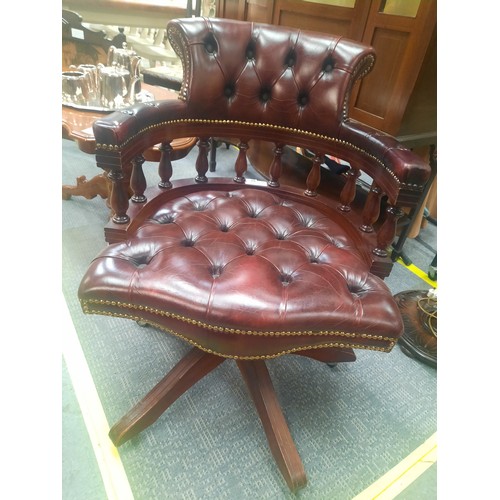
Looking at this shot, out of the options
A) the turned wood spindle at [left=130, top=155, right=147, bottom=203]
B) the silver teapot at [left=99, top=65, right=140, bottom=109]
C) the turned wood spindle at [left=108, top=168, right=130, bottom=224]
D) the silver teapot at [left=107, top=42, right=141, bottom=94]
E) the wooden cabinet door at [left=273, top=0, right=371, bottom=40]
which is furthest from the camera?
the silver teapot at [left=107, top=42, right=141, bottom=94]

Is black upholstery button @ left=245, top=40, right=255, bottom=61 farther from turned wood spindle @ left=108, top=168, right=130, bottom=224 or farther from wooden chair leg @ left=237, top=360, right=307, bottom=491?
wooden chair leg @ left=237, top=360, right=307, bottom=491

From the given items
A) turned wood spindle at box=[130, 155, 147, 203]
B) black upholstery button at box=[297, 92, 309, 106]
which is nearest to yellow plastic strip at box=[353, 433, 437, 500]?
turned wood spindle at box=[130, 155, 147, 203]

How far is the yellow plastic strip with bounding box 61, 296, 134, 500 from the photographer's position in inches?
32.8

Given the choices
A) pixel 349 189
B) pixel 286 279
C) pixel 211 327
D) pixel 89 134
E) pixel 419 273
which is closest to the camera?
pixel 211 327

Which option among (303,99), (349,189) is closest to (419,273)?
(349,189)

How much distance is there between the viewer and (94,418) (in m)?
0.96

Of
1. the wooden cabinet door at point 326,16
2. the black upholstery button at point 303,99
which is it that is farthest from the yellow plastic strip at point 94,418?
the wooden cabinet door at point 326,16

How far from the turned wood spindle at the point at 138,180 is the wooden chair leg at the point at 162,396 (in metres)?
0.41

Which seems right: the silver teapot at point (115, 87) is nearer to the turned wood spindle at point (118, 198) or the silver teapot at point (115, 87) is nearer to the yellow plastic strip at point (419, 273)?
the turned wood spindle at point (118, 198)

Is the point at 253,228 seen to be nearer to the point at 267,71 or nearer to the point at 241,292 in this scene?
the point at 241,292

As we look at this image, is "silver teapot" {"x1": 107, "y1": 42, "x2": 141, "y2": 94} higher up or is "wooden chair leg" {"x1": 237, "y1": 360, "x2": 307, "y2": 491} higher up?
"silver teapot" {"x1": 107, "y1": 42, "x2": 141, "y2": 94}

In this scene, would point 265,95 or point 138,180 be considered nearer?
point 138,180

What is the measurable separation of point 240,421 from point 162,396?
248 mm
